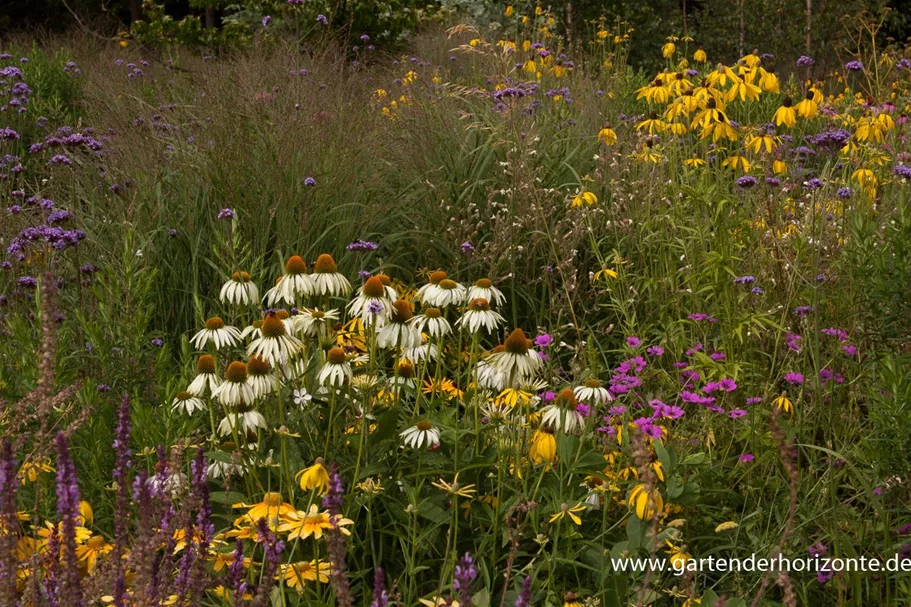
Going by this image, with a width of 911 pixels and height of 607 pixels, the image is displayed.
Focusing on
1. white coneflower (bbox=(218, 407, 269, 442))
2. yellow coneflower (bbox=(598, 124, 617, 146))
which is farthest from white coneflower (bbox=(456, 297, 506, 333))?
yellow coneflower (bbox=(598, 124, 617, 146))

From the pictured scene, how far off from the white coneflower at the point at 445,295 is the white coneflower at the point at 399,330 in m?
0.08

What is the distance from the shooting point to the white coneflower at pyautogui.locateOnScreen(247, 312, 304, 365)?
2.04 meters

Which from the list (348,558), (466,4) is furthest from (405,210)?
(466,4)

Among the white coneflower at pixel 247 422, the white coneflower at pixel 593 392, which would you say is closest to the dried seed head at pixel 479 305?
the white coneflower at pixel 593 392

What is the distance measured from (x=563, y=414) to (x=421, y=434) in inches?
12.9

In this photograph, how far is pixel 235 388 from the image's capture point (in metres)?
2.02

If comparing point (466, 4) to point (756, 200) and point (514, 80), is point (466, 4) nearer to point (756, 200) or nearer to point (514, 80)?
point (514, 80)

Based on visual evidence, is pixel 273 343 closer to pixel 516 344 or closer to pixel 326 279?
pixel 326 279

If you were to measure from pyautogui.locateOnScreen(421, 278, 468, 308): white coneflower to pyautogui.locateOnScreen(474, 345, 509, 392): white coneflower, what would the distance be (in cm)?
16

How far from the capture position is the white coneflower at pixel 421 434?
2.15m

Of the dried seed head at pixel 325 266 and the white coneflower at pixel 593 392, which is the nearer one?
the white coneflower at pixel 593 392

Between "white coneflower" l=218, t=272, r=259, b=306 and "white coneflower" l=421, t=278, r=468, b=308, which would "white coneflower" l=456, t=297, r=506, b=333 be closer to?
"white coneflower" l=421, t=278, r=468, b=308

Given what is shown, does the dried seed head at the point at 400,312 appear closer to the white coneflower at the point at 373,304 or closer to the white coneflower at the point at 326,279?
the white coneflower at the point at 373,304

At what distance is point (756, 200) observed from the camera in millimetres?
3951
